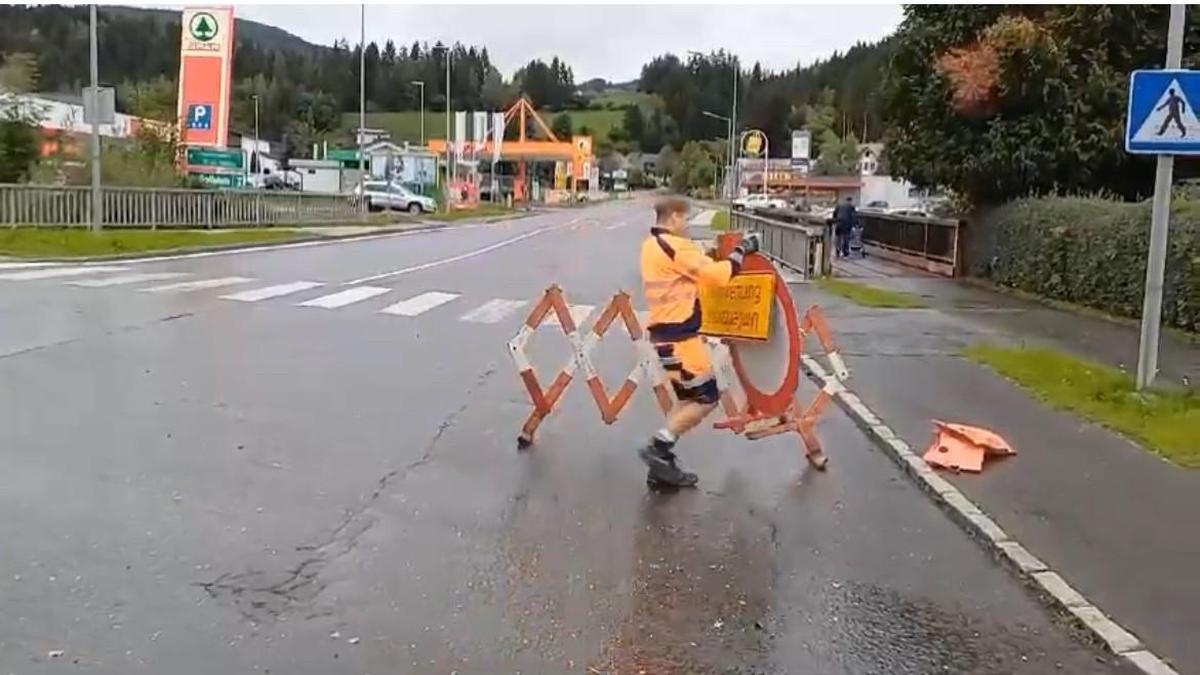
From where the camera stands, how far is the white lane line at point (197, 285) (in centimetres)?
1825

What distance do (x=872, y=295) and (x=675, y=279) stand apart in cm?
1372

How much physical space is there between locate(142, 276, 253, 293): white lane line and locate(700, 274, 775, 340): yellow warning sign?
11669 mm

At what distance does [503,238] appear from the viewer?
42.3 metres

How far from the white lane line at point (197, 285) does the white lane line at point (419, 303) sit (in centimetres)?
308

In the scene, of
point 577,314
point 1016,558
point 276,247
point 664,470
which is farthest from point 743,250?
point 276,247

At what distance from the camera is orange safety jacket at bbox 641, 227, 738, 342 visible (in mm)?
7516

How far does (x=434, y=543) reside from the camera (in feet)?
20.7

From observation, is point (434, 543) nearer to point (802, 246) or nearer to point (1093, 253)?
point (1093, 253)

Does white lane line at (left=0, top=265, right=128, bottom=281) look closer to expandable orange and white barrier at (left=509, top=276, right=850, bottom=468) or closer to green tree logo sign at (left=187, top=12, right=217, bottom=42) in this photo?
expandable orange and white barrier at (left=509, top=276, right=850, bottom=468)

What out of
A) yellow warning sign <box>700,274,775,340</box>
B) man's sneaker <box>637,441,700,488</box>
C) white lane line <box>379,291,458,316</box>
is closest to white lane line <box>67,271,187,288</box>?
white lane line <box>379,291,458,316</box>

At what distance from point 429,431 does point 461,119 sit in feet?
268

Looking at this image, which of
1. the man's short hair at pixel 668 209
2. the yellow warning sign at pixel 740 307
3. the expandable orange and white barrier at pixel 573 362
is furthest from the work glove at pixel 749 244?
the expandable orange and white barrier at pixel 573 362

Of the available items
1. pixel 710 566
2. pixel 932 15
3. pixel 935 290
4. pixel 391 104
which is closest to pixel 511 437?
pixel 710 566

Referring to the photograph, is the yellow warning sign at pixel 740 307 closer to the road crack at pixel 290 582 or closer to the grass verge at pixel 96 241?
the road crack at pixel 290 582
